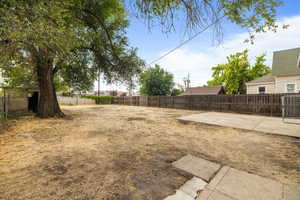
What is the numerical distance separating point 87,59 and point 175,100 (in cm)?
897

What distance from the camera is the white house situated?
30.5 feet

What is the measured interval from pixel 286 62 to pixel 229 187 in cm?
1454

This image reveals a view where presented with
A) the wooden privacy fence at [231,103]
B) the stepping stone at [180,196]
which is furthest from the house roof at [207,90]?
the stepping stone at [180,196]

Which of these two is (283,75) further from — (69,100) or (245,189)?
(69,100)

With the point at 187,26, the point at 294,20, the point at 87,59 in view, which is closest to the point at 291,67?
the point at 294,20

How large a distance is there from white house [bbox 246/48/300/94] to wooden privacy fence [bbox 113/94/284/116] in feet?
12.2

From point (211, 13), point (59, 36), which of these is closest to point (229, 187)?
point (211, 13)

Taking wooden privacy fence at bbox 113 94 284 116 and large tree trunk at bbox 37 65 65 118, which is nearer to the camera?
large tree trunk at bbox 37 65 65 118

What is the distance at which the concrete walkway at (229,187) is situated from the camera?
4.36 ft

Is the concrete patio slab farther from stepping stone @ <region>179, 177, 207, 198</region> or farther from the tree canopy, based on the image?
the tree canopy

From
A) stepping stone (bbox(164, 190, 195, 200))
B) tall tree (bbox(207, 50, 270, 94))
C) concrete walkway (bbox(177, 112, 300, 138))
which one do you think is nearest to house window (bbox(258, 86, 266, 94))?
tall tree (bbox(207, 50, 270, 94))

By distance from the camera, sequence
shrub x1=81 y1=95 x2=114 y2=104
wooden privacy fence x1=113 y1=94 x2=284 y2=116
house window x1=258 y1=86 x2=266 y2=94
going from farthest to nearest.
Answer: shrub x1=81 y1=95 x2=114 y2=104
house window x1=258 y1=86 x2=266 y2=94
wooden privacy fence x1=113 y1=94 x2=284 y2=116

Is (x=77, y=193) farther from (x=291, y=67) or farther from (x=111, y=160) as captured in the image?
(x=291, y=67)

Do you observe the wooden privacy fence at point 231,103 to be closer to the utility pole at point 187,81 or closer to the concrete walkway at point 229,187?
the concrete walkway at point 229,187
